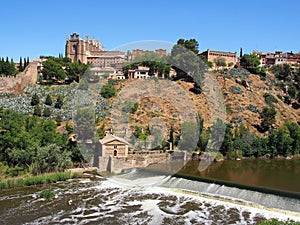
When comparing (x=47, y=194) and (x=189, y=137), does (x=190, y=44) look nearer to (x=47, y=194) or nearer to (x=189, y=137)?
(x=189, y=137)

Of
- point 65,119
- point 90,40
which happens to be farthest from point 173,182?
point 90,40

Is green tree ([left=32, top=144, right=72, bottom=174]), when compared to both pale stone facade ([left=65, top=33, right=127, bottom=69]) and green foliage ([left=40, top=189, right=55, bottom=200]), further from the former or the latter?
pale stone facade ([left=65, top=33, right=127, bottom=69])

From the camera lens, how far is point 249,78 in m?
45.8

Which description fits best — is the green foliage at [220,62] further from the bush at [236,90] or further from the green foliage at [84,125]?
the green foliage at [84,125]

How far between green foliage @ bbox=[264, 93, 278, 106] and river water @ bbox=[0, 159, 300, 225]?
80.2 feet

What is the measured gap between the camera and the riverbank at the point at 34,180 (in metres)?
19.2

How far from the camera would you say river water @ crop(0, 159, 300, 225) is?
14.4 meters

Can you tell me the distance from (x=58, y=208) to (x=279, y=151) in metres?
20.7

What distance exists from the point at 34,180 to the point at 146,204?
290 inches

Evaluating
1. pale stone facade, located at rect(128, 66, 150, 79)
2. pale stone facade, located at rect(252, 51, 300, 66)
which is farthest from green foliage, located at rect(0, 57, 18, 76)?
pale stone facade, located at rect(252, 51, 300, 66)

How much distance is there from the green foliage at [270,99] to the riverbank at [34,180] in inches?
1068

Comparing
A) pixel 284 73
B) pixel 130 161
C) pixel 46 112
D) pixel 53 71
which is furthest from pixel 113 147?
pixel 284 73

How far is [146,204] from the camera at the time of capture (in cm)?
1628

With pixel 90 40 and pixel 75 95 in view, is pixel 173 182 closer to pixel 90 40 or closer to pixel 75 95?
pixel 75 95
